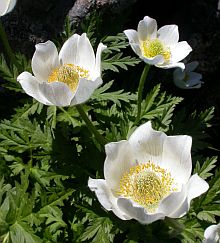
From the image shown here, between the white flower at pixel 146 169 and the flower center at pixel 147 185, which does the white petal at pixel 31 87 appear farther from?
the flower center at pixel 147 185

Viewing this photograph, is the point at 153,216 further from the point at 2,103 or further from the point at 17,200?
the point at 2,103

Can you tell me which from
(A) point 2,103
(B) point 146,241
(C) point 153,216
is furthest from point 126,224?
(A) point 2,103

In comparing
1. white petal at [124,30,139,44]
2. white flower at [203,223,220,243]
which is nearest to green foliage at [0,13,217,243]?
white flower at [203,223,220,243]

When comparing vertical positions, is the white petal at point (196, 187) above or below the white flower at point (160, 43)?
below

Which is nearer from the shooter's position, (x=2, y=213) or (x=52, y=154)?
(x=2, y=213)

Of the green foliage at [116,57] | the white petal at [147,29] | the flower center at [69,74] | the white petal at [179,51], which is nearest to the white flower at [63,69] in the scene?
the flower center at [69,74]

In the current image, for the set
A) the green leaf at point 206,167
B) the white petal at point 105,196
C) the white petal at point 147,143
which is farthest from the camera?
the green leaf at point 206,167

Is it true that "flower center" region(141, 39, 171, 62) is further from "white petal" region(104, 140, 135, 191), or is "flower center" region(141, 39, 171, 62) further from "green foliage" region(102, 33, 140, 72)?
"white petal" region(104, 140, 135, 191)
